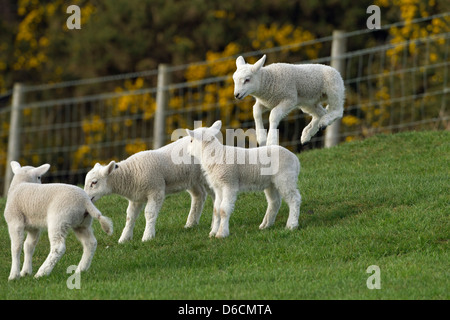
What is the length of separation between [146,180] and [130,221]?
535mm

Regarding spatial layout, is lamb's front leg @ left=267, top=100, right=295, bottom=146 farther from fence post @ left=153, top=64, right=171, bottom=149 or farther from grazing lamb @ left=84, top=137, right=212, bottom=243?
fence post @ left=153, top=64, right=171, bottom=149

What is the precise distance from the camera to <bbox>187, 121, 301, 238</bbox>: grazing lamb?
917cm

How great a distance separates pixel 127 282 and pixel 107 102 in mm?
12172

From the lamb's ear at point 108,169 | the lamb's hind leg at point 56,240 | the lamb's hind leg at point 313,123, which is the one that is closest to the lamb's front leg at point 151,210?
the lamb's ear at point 108,169

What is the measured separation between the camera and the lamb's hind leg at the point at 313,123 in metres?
10.1

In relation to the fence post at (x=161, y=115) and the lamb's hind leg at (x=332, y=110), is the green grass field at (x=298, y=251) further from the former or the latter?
the fence post at (x=161, y=115)

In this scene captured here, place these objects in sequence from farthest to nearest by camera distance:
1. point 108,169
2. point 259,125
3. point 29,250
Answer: point 259,125
point 108,169
point 29,250

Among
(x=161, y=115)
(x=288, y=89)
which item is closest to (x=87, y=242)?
(x=288, y=89)

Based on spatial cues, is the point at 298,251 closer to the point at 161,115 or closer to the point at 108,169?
the point at 108,169

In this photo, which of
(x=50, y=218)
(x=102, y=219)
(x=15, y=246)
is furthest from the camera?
(x=15, y=246)

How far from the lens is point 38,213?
838 cm

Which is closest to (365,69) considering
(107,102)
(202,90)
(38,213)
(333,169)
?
(202,90)

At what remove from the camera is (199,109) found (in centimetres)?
1689

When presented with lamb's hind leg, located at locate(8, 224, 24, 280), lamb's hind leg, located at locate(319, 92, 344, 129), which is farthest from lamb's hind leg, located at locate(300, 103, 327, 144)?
lamb's hind leg, located at locate(8, 224, 24, 280)
